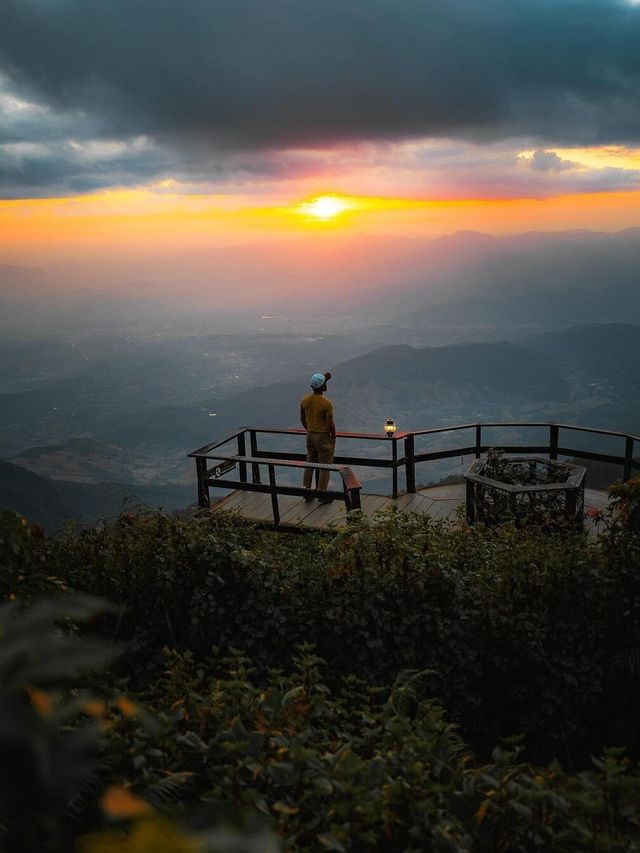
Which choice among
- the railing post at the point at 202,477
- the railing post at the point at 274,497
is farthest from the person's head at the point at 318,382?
the railing post at the point at 202,477

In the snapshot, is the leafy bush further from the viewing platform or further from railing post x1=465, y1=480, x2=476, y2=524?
railing post x1=465, y1=480, x2=476, y2=524

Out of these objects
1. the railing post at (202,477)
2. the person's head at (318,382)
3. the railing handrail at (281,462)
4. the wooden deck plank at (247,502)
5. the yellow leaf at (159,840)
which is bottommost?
the wooden deck plank at (247,502)

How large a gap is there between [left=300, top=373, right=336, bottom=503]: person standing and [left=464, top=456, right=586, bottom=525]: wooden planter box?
2.59 m

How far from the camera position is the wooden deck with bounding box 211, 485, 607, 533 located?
11289 mm

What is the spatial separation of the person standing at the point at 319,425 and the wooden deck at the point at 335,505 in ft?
1.11

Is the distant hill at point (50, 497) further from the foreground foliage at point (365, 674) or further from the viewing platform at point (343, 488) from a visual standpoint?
the foreground foliage at point (365, 674)

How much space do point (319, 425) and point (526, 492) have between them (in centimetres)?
385

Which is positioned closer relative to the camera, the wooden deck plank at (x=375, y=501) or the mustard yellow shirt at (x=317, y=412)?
the mustard yellow shirt at (x=317, y=412)

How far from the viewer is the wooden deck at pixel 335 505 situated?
1129 cm

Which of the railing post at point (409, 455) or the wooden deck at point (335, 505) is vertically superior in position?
the railing post at point (409, 455)

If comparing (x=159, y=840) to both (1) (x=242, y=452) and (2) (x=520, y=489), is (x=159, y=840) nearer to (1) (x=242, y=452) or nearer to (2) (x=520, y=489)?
(2) (x=520, y=489)

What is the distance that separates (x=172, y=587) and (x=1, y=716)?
17.0 feet

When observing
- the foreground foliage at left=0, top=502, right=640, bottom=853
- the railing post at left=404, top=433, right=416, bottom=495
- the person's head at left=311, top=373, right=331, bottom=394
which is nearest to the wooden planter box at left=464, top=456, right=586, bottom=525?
the railing post at left=404, top=433, right=416, bottom=495

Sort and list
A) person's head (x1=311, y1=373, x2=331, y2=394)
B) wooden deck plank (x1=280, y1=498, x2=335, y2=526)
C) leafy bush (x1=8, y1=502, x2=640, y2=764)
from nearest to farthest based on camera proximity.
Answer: leafy bush (x1=8, y1=502, x2=640, y2=764) < wooden deck plank (x1=280, y1=498, x2=335, y2=526) < person's head (x1=311, y1=373, x2=331, y2=394)
